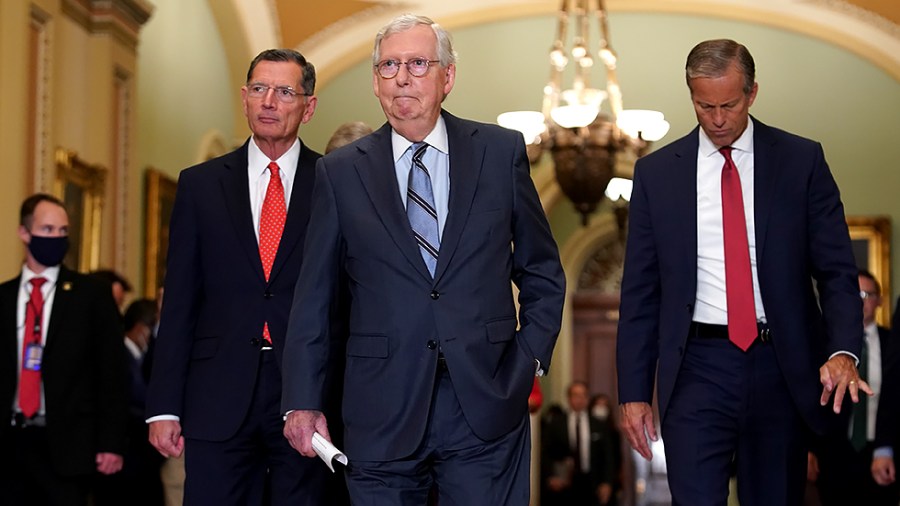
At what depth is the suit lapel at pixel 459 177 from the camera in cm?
338

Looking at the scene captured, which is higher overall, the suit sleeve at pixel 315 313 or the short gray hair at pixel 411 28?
the short gray hair at pixel 411 28

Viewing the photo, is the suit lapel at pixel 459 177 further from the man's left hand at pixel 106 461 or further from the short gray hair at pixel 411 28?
the man's left hand at pixel 106 461

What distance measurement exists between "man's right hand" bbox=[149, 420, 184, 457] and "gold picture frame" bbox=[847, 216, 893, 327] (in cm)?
1102

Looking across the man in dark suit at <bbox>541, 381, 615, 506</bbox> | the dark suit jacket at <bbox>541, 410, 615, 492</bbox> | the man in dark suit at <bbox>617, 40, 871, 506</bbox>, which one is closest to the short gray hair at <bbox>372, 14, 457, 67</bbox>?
the man in dark suit at <bbox>617, 40, 871, 506</bbox>

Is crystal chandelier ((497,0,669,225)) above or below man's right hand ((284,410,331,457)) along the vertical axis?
above

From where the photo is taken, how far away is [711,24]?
14.7 meters

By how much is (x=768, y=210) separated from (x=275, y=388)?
1.56 metres

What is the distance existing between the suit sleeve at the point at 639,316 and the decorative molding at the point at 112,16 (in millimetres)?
6215

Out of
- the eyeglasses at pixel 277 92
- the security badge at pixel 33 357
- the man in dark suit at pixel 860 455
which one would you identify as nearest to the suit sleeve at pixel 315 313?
the eyeglasses at pixel 277 92

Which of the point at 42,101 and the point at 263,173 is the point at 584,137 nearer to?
the point at 42,101

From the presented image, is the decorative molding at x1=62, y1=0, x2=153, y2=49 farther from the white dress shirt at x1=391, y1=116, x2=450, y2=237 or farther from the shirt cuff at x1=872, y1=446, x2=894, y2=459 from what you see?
the white dress shirt at x1=391, y1=116, x2=450, y2=237

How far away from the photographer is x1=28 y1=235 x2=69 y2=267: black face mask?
590cm

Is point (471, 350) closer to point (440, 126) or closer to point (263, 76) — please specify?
point (440, 126)

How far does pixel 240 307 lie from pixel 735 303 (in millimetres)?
1473
